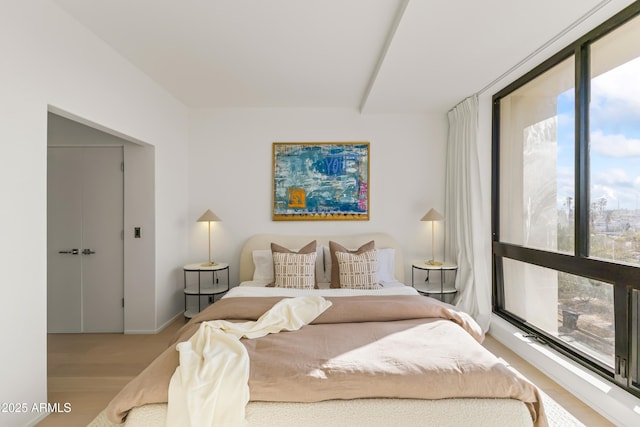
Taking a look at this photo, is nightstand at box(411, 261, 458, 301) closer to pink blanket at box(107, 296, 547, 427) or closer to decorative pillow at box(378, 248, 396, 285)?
decorative pillow at box(378, 248, 396, 285)

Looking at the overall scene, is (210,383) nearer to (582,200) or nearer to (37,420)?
(37,420)

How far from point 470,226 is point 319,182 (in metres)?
1.83

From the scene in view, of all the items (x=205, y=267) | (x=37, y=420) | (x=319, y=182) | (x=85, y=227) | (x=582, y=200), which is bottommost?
(x=37, y=420)

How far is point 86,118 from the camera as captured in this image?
8.14 ft

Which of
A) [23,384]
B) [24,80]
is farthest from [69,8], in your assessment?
[23,384]

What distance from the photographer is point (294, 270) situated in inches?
132

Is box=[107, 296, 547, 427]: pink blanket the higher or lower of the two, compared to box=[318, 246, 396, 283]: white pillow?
lower

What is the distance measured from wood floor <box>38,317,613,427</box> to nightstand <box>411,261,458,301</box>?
66 cm

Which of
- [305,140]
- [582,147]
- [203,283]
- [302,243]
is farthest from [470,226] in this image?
[203,283]

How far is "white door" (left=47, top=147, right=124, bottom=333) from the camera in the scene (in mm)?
3566

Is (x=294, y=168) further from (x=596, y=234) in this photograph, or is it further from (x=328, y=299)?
(x=596, y=234)

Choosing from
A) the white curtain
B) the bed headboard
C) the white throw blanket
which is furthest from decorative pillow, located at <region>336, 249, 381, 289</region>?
the white throw blanket

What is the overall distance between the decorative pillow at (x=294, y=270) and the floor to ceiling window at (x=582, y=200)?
2043 millimetres

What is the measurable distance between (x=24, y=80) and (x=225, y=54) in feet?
4.60
